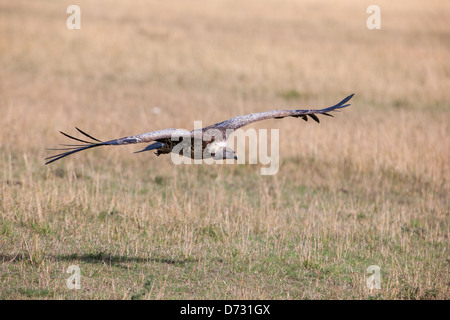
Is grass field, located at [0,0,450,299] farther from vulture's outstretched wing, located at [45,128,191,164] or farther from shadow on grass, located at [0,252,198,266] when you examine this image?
vulture's outstretched wing, located at [45,128,191,164]

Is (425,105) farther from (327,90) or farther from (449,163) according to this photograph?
(449,163)

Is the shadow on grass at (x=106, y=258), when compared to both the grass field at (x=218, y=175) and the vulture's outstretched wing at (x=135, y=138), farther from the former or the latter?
the vulture's outstretched wing at (x=135, y=138)

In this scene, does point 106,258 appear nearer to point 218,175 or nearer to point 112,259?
point 112,259

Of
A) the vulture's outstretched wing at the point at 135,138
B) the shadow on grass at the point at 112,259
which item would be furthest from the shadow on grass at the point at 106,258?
the vulture's outstretched wing at the point at 135,138

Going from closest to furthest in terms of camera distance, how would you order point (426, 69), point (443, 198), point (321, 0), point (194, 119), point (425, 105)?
point (443, 198) → point (194, 119) → point (425, 105) → point (426, 69) → point (321, 0)

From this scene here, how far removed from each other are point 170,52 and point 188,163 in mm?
11655

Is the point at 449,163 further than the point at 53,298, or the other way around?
the point at 449,163

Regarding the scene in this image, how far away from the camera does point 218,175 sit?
1115 centimetres

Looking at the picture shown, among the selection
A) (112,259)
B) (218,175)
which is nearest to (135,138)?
(112,259)

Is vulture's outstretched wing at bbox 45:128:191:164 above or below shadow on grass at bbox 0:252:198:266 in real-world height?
above

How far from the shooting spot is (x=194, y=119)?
14453 mm

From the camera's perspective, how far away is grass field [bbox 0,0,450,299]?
278 inches

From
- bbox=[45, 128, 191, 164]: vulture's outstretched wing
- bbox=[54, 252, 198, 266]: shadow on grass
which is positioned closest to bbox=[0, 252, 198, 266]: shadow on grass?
bbox=[54, 252, 198, 266]: shadow on grass
